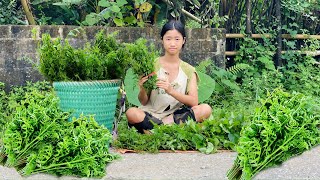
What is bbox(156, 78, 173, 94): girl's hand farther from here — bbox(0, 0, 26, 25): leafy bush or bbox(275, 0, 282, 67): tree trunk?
bbox(275, 0, 282, 67): tree trunk

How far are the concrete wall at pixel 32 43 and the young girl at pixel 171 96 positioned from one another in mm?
1506

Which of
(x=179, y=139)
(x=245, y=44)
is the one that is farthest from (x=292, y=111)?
(x=245, y=44)

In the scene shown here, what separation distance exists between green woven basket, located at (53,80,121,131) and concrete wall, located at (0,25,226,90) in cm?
170

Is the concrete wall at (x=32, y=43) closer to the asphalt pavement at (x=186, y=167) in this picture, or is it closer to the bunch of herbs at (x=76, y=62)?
the bunch of herbs at (x=76, y=62)

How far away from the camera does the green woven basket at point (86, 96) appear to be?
4.12 meters

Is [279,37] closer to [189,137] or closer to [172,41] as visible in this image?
[172,41]

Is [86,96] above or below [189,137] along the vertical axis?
above

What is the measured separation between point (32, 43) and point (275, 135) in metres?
4.07

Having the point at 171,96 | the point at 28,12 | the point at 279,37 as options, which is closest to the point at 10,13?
the point at 28,12

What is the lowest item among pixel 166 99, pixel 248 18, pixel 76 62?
pixel 166 99

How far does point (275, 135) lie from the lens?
7.77ft

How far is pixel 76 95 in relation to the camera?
412 centimetres

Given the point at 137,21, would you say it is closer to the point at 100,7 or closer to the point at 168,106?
Result: the point at 100,7

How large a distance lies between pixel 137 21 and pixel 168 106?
1919 mm
